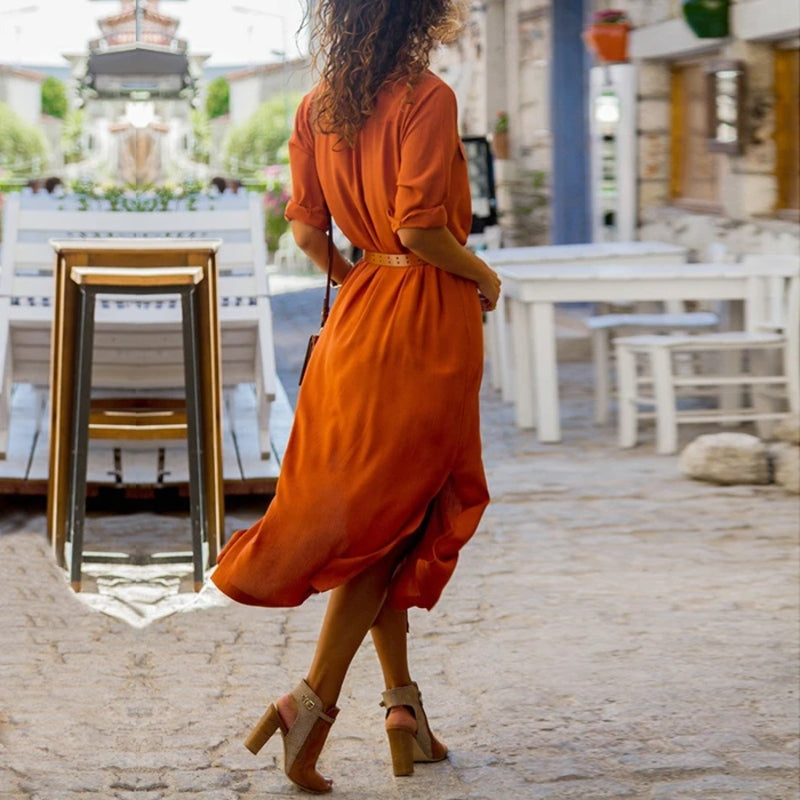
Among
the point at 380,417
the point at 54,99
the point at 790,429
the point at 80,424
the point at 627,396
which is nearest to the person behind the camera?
the point at 380,417

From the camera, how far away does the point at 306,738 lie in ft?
10.9

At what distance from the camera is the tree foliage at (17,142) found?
39062 mm

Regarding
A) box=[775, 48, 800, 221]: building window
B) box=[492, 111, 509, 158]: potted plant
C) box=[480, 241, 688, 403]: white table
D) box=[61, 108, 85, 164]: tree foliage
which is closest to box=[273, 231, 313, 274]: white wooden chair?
box=[492, 111, 509, 158]: potted plant

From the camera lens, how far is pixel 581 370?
→ 10.4 metres

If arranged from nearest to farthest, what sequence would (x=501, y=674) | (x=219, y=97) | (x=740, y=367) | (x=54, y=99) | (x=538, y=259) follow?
(x=501, y=674), (x=740, y=367), (x=538, y=259), (x=54, y=99), (x=219, y=97)

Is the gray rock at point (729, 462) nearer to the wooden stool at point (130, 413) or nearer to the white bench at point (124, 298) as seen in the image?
the white bench at point (124, 298)

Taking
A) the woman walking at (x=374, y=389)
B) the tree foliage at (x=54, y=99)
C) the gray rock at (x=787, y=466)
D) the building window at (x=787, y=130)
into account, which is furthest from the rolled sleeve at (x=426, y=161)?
the tree foliage at (x=54, y=99)

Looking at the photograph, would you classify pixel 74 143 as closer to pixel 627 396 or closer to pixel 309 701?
pixel 627 396

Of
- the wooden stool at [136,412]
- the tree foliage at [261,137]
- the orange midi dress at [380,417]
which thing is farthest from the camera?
the tree foliage at [261,137]

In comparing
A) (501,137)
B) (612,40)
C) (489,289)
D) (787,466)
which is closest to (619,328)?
(787,466)

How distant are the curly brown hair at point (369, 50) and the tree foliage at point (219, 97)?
1866 inches

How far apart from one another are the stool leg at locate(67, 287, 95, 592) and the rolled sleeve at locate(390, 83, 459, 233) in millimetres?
1700

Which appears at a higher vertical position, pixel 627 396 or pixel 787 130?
pixel 787 130

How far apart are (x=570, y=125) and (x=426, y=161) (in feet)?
35.9
